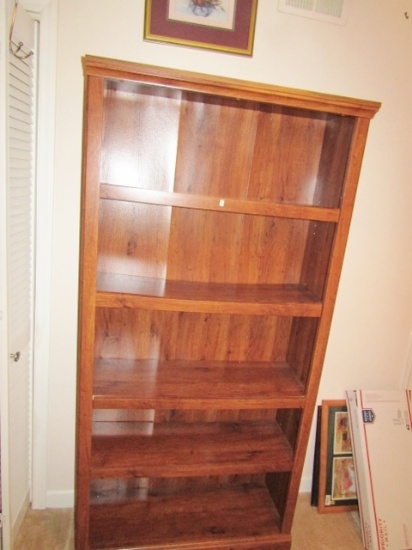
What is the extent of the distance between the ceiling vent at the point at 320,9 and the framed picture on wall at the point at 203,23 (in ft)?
0.45

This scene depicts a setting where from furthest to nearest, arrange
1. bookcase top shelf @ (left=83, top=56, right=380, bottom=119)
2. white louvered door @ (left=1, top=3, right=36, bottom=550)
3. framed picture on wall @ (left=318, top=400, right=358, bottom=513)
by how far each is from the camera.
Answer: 1. framed picture on wall @ (left=318, top=400, right=358, bottom=513)
2. white louvered door @ (left=1, top=3, right=36, bottom=550)
3. bookcase top shelf @ (left=83, top=56, right=380, bottom=119)

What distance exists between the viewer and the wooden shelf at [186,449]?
1.52 meters

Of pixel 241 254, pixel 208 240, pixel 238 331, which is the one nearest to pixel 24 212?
pixel 208 240

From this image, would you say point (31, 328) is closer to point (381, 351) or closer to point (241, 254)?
point (241, 254)

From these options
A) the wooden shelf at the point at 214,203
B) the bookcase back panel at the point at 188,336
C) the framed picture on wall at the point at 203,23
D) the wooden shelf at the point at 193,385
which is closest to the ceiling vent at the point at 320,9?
the framed picture on wall at the point at 203,23

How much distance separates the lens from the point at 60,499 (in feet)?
6.00

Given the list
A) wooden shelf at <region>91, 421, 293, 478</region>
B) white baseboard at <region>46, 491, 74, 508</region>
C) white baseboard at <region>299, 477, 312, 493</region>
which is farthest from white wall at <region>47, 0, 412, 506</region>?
white baseboard at <region>299, 477, 312, 493</region>

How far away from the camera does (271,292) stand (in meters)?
1.57

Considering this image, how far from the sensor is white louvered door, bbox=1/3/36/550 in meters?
1.25

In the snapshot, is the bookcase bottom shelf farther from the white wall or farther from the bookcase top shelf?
the bookcase top shelf

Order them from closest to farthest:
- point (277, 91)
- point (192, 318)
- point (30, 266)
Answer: point (277, 91)
point (30, 266)
point (192, 318)

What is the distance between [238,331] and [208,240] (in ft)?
1.42

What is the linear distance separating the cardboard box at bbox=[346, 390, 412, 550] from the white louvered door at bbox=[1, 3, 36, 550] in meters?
1.53

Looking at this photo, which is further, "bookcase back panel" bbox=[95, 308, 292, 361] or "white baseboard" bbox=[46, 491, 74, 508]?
"white baseboard" bbox=[46, 491, 74, 508]
